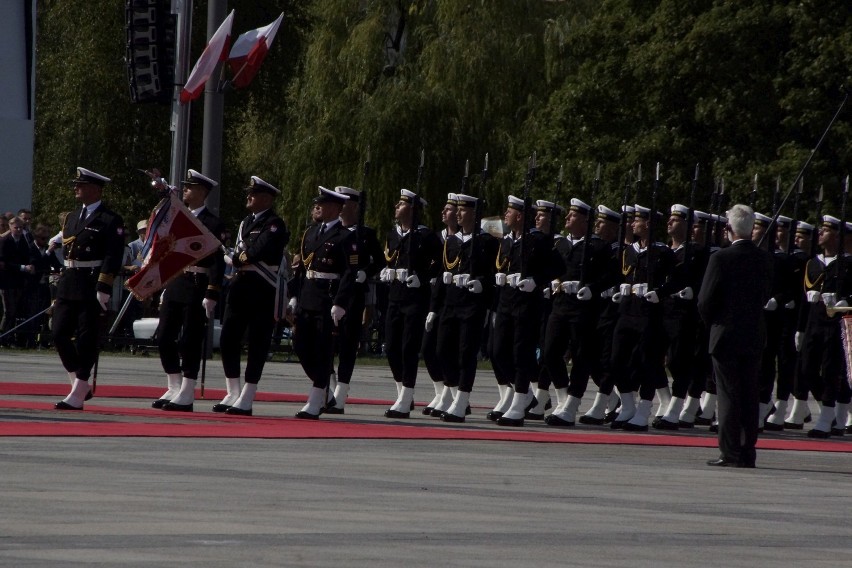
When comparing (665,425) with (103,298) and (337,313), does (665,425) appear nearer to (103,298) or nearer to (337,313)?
(337,313)

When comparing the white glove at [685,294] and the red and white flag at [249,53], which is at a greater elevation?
the red and white flag at [249,53]

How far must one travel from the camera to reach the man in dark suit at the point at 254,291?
54.0 feet

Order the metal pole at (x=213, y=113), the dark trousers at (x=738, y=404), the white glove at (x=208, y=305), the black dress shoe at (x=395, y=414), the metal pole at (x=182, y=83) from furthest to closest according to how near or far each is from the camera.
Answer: the metal pole at (x=213, y=113) → the metal pole at (x=182, y=83) → the black dress shoe at (x=395, y=414) → the white glove at (x=208, y=305) → the dark trousers at (x=738, y=404)

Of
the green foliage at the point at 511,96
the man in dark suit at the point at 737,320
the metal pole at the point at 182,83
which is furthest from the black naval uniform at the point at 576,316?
the green foliage at the point at 511,96

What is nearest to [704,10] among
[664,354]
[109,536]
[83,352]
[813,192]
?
[813,192]

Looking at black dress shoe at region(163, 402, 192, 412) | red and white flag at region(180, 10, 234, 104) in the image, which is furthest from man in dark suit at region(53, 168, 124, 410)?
red and white flag at region(180, 10, 234, 104)

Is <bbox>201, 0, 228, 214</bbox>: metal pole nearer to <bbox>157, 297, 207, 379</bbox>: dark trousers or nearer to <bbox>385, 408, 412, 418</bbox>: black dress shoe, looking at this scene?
<bbox>385, 408, 412, 418</bbox>: black dress shoe

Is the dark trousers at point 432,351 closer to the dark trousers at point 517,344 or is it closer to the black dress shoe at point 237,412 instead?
the dark trousers at point 517,344

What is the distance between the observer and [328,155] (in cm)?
4103

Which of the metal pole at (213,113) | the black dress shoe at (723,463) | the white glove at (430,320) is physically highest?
the metal pole at (213,113)

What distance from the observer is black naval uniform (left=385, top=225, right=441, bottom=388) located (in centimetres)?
1739

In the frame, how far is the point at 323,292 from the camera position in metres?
16.7

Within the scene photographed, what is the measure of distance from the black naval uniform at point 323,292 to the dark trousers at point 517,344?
52.2 inches

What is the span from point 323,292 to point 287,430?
2072 millimetres
